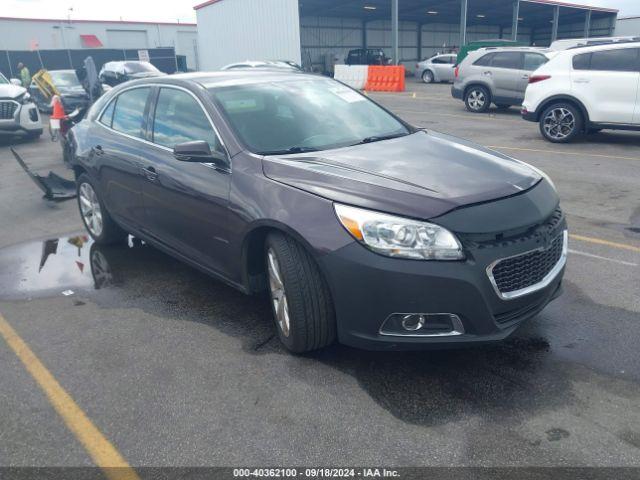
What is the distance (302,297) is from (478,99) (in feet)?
47.0

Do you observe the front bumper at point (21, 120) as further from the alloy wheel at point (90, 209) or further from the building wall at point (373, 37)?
the building wall at point (373, 37)

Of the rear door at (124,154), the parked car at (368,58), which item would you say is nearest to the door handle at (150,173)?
the rear door at (124,154)

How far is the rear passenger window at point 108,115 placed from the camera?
5318 mm

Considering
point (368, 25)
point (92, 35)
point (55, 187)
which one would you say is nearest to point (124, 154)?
point (55, 187)

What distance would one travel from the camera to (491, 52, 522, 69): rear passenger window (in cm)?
1499

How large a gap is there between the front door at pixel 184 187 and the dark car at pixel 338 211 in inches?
0.5

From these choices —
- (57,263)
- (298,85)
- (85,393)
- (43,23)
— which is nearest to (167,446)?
(85,393)

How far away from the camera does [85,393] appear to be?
3240 millimetres

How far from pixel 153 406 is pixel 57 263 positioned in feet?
9.83

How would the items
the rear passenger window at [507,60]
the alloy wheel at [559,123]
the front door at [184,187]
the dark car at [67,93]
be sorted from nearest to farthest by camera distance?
the front door at [184,187]
the alloy wheel at [559,123]
the rear passenger window at [507,60]
the dark car at [67,93]

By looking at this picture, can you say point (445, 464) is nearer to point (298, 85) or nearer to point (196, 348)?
point (196, 348)

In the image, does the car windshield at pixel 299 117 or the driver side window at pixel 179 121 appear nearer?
the car windshield at pixel 299 117

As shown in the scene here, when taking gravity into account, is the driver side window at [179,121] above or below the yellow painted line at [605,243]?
above

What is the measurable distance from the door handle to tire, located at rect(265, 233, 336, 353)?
141 cm
